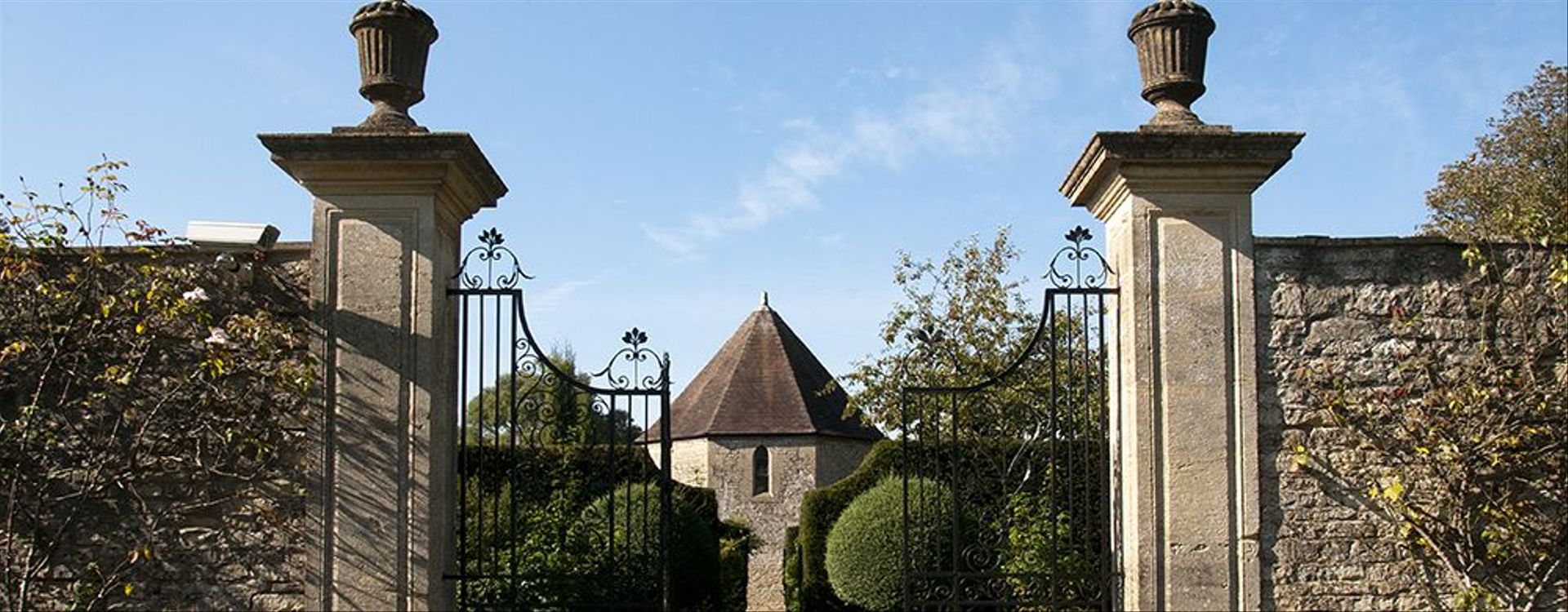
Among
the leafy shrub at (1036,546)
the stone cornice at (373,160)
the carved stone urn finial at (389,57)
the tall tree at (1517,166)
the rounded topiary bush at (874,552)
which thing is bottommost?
the rounded topiary bush at (874,552)

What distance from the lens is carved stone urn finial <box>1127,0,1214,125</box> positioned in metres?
5.89

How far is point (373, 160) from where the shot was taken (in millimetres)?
5660

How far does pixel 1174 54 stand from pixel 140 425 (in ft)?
15.4

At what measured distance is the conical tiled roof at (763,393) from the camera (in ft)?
85.6

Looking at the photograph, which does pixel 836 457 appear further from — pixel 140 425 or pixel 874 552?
pixel 140 425

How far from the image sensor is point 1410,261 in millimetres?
5844

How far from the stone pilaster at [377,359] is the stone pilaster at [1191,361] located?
9.57 ft

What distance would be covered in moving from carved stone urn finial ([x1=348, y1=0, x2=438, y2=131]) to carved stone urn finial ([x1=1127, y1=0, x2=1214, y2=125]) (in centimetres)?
317

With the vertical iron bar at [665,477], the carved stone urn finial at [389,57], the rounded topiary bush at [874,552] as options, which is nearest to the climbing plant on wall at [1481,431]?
the vertical iron bar at [665,477]

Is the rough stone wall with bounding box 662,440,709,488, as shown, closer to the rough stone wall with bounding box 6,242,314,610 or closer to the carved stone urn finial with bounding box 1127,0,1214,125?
the rough stone wall with bounding box 6,242,314,610

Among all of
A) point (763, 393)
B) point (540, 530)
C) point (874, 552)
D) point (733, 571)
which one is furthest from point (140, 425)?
point (763, 393)

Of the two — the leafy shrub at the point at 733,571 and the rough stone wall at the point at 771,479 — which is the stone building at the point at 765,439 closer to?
the rough stone wall at the point at 771,479

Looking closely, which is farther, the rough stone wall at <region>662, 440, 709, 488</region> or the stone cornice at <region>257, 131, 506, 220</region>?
the rough stone wall at <region>662, 440, 709, 488</region>

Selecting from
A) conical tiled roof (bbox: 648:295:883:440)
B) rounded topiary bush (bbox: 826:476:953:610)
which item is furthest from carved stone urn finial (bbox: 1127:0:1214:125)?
conical tiled roof (bbox: 648:295:883:440)
